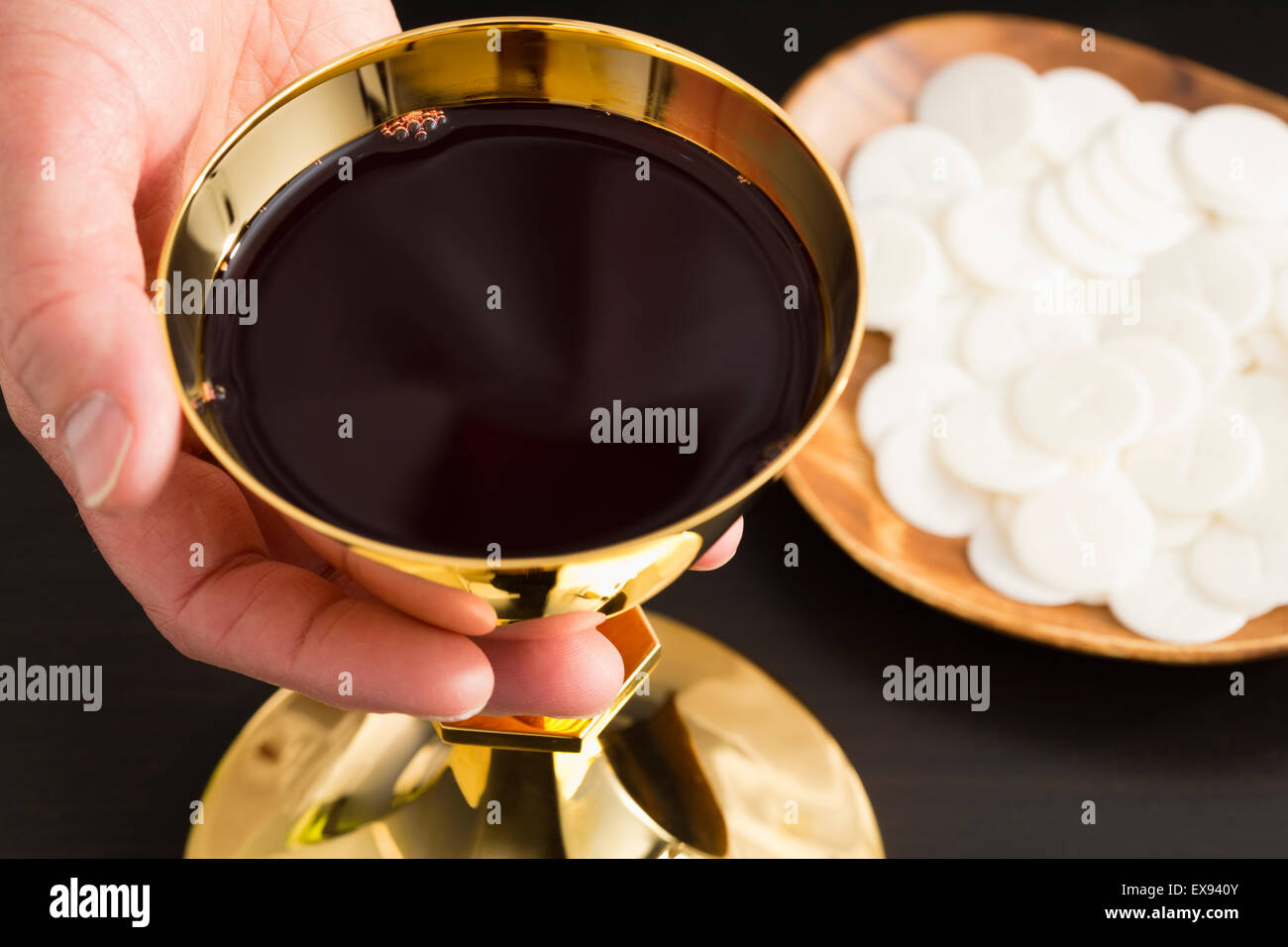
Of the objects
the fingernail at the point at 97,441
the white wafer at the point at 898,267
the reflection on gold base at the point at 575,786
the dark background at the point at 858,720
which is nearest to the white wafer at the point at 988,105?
the white wafer at the point at 898,267

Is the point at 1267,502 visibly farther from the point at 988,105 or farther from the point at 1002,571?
the point at 988,105

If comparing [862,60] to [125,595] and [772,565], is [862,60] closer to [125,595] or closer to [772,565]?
[772,565]

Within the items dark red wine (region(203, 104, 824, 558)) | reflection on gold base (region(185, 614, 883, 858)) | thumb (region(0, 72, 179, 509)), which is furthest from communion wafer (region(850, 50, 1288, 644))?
thumb (region(0, 72, 179, 509))

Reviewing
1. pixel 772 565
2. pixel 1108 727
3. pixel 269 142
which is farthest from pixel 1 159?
pixel 1108 727

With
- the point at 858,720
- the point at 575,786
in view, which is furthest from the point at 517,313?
the point at 858,720

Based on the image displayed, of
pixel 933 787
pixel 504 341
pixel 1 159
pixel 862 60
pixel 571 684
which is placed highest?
pixel 862 60

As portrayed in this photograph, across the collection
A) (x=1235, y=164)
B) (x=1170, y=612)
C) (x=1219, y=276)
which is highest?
(x=1235, y=164)
